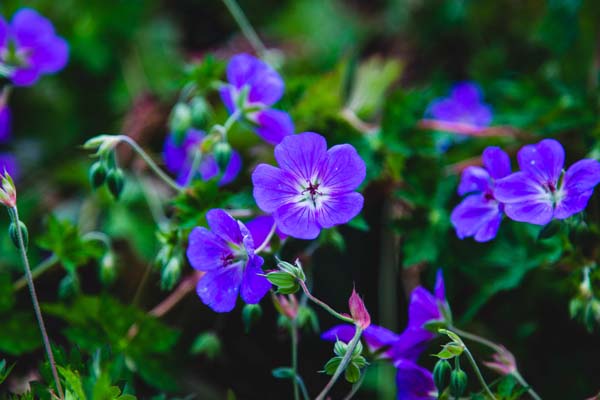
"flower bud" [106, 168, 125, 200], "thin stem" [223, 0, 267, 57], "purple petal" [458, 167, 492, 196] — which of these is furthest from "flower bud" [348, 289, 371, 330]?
"thin stem" [223, 0, 267, 57]

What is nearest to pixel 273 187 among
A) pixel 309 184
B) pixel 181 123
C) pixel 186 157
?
pixel 309 184

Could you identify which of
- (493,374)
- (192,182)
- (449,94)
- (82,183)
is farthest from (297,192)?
(449,94)

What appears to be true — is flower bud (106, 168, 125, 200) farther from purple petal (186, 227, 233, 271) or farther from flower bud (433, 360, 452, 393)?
flower bud (433, 360, 452, 393)

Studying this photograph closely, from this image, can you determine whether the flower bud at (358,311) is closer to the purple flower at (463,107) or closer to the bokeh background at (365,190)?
the bokeh background at (365,190)

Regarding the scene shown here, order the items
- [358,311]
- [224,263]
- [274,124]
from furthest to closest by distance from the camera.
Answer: [274,124], [224,263], [358,311]

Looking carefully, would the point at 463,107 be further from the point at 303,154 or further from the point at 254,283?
the point at 254,283

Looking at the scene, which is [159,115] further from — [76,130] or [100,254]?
[100,254]
